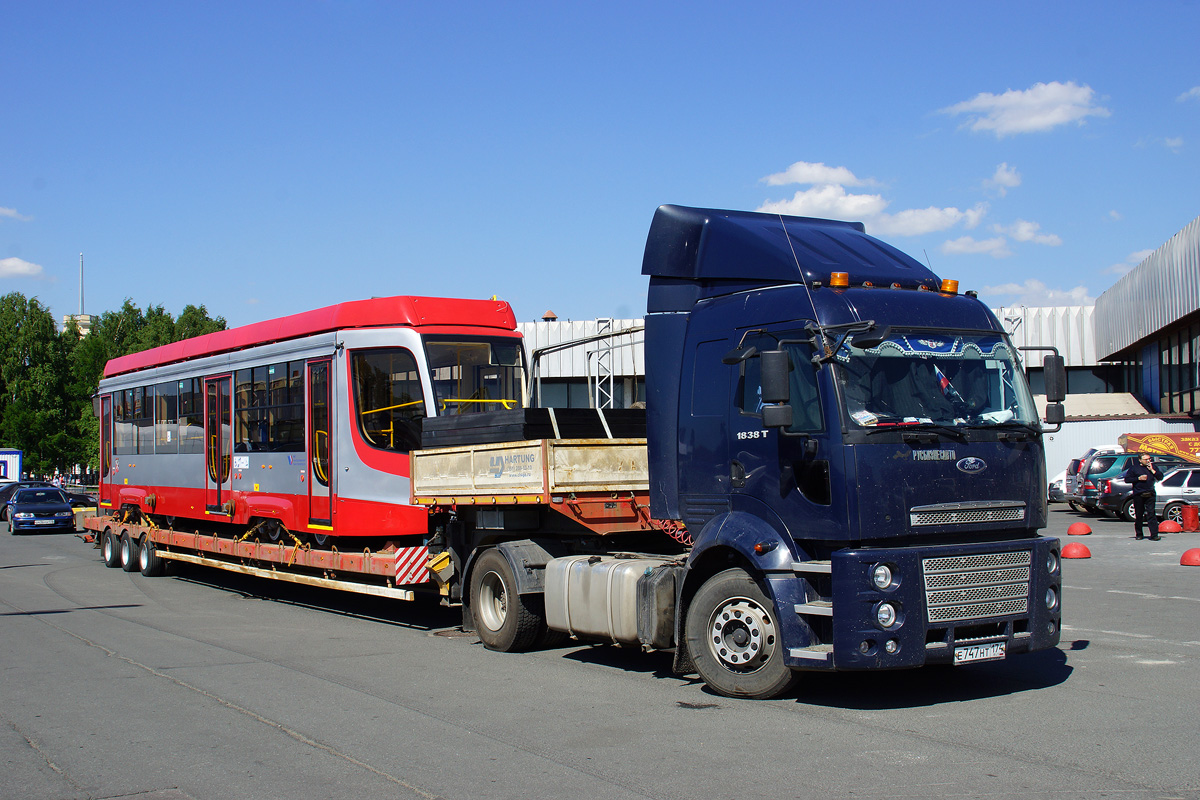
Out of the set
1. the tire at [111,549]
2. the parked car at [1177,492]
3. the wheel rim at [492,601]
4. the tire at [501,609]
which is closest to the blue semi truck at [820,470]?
the tire at [501,609]

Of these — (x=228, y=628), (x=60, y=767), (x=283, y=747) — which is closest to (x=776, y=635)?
(x=283, y=747)

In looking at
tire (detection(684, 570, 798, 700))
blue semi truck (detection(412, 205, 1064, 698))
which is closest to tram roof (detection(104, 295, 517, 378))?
blue semi truck (detection(412, 205, 1064, 698))

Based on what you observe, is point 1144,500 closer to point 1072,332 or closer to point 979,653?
point 979,653

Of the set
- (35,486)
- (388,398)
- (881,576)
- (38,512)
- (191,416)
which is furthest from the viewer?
(35,486)

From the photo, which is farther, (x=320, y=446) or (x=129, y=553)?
(x=129, y=553)

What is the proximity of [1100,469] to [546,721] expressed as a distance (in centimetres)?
2611

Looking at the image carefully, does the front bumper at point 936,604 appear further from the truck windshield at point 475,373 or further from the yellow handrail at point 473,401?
the yellow handrail at point 473,401

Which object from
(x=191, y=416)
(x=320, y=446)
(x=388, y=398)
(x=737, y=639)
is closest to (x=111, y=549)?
(x=191, y=416)

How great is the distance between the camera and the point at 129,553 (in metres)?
19.9

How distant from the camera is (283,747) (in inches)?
257

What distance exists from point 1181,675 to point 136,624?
11.1 m

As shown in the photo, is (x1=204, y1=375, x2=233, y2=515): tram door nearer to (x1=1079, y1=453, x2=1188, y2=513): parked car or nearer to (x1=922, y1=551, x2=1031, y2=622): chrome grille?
(x1=922, y1=551, x2=1031, y2=622): chrome grille

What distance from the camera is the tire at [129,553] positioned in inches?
779

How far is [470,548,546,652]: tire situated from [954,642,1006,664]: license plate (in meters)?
4.30
